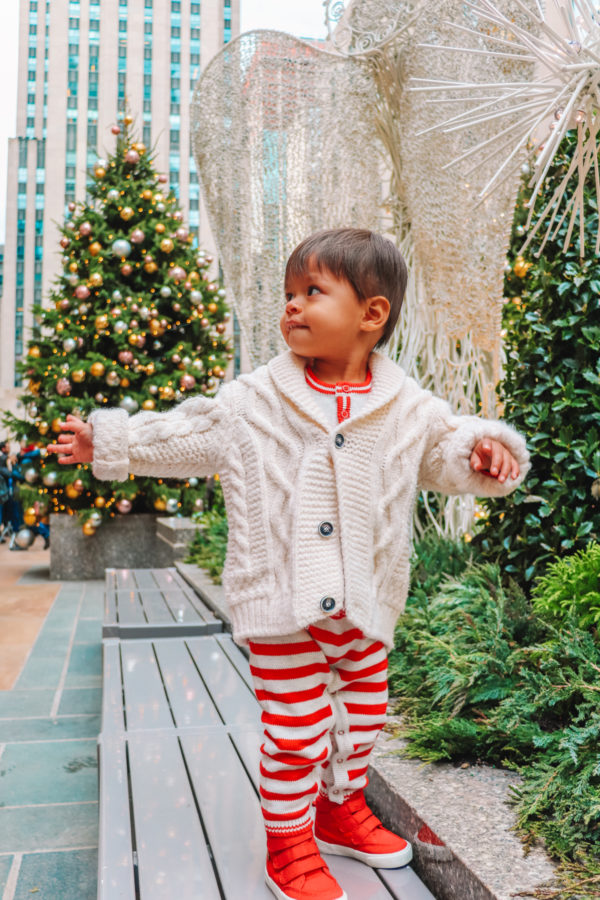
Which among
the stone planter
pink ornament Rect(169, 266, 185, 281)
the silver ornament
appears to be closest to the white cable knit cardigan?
the stone planter

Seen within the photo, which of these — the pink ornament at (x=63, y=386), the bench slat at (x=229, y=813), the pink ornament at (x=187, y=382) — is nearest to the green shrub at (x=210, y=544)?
the pink ornament at (x=187, y=382)

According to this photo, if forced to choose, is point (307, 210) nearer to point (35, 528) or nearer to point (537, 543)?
point (537, 543)

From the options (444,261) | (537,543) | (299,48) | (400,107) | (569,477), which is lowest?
(537,543)

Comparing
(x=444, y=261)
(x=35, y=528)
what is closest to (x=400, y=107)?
(x=444, y=261)

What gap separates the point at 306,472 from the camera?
1.63 metres

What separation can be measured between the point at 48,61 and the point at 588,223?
74.1 meters

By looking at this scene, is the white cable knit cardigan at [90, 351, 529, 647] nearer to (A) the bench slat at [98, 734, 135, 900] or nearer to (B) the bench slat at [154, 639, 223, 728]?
(A) the bench slat at [98, 734, 135, 900]

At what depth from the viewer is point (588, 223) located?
288 centimetres

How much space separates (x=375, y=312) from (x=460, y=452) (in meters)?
0.36

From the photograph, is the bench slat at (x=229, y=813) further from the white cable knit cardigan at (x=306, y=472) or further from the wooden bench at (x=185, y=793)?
the white cable knit cardigan at (x=306, y=472)

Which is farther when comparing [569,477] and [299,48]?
[299,48]

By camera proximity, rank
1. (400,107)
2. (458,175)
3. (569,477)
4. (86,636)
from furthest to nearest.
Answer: (86,636) → (400,107) → (458,175) → (569,477)

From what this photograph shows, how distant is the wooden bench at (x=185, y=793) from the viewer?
5.24 ft

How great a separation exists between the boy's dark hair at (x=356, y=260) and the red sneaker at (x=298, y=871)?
1163 mm
